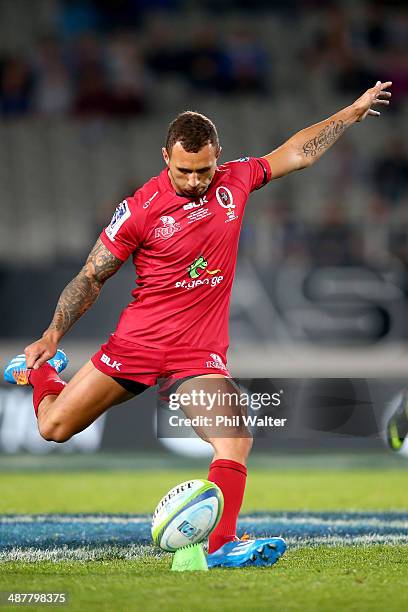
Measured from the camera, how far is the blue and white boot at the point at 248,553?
5.89m

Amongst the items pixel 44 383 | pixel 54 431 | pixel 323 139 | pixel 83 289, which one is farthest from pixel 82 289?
pixel 323 139

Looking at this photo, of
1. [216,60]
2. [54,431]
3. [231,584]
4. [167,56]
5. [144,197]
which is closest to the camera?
[231,584]

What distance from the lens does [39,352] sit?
19.8ft

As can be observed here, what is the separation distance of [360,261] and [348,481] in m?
4.96

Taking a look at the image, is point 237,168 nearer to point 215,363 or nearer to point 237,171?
point 237,171

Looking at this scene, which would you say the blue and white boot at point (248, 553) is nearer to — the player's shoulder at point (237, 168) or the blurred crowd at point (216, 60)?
the player's shoulder at point (237, 168)

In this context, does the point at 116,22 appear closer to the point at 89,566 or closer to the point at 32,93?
the point at 32,93

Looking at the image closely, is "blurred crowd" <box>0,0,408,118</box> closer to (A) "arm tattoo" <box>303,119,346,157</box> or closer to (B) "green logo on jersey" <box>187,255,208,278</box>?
(A) "arm tattoo" <box>303,119,346,157</box>

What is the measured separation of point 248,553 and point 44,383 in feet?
5.50

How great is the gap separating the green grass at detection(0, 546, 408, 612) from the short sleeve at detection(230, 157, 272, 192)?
1989 mm

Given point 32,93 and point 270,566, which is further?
point 32,93

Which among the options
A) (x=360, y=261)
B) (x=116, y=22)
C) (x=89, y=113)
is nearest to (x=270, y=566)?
(x=360, y=261)

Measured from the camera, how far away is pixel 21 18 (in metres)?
20.7

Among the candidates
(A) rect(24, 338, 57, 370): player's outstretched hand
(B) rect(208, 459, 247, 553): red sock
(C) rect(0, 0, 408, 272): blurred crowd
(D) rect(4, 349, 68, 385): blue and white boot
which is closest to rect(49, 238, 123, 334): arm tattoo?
(A) rect(24, 338, 57, 370): player's outstretched hand
